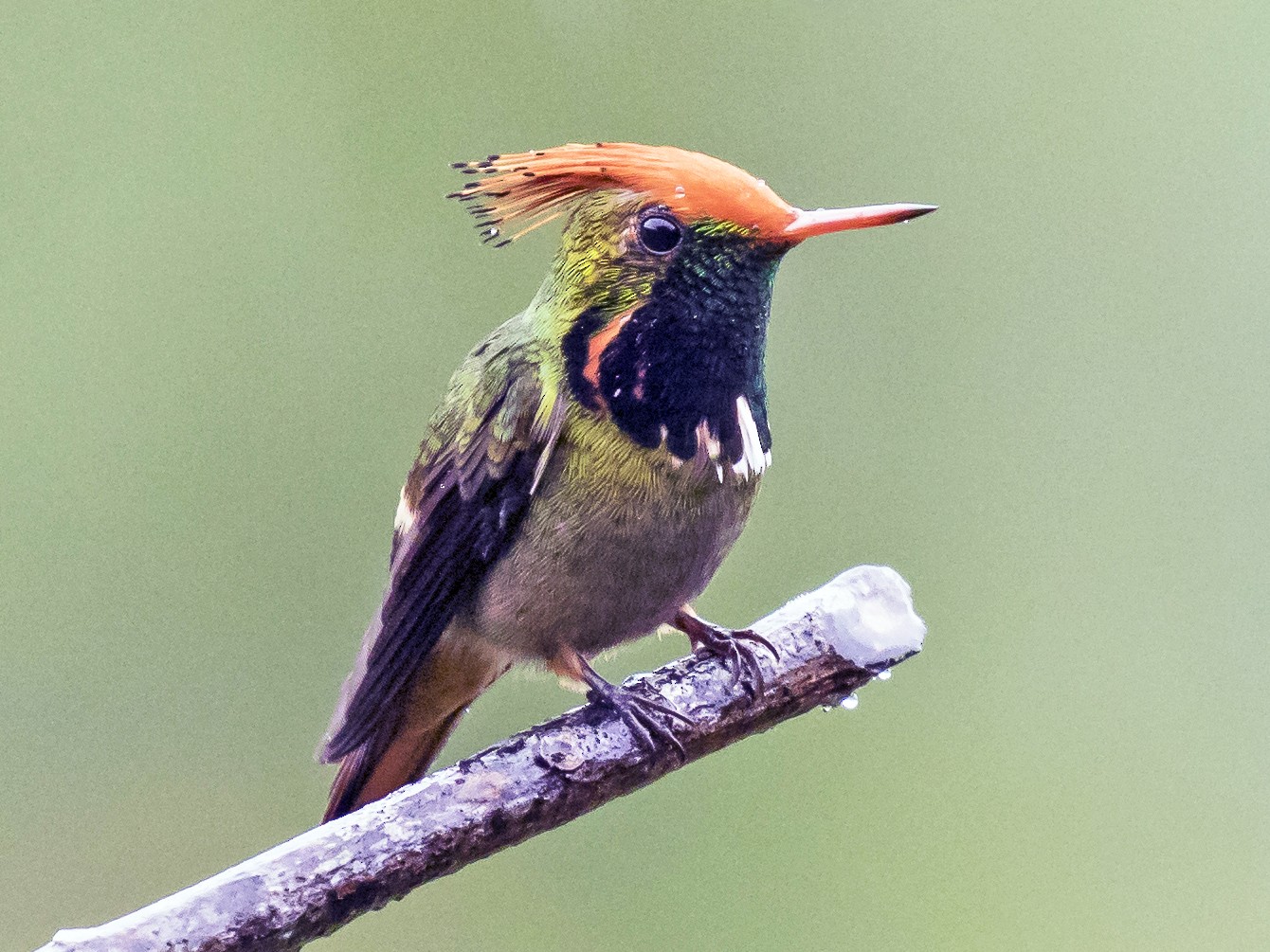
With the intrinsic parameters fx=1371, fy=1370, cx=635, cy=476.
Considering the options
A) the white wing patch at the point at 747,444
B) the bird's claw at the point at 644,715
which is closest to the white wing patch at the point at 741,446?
the white wing patch at the point at 747,444

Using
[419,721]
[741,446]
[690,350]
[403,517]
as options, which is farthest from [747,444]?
[419,721]

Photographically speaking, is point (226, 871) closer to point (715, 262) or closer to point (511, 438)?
point (511, 438)

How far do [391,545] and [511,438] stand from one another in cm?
27

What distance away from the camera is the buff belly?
160 centimetres

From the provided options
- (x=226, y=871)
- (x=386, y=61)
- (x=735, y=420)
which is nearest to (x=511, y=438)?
(x=735, y=420)

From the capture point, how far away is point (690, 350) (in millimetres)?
1547

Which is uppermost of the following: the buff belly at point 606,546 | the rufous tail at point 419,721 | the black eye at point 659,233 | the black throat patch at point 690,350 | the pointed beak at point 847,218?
the black eye at point 659,233

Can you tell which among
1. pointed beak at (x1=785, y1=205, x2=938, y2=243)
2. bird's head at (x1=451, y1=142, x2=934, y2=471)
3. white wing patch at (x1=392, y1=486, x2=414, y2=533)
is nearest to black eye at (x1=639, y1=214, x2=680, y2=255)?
bird's head at (x1=451, y1=142, x2=934, y2=471)

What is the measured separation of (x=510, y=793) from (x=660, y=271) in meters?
0.60

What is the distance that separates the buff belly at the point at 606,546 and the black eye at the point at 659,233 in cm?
23

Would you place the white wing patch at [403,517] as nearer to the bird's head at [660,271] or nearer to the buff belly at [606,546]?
the buff belly at [606,546]

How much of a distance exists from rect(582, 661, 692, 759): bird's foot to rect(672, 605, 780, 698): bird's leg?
9cm

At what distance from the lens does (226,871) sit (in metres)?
1.32

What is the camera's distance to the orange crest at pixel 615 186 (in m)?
1.50
